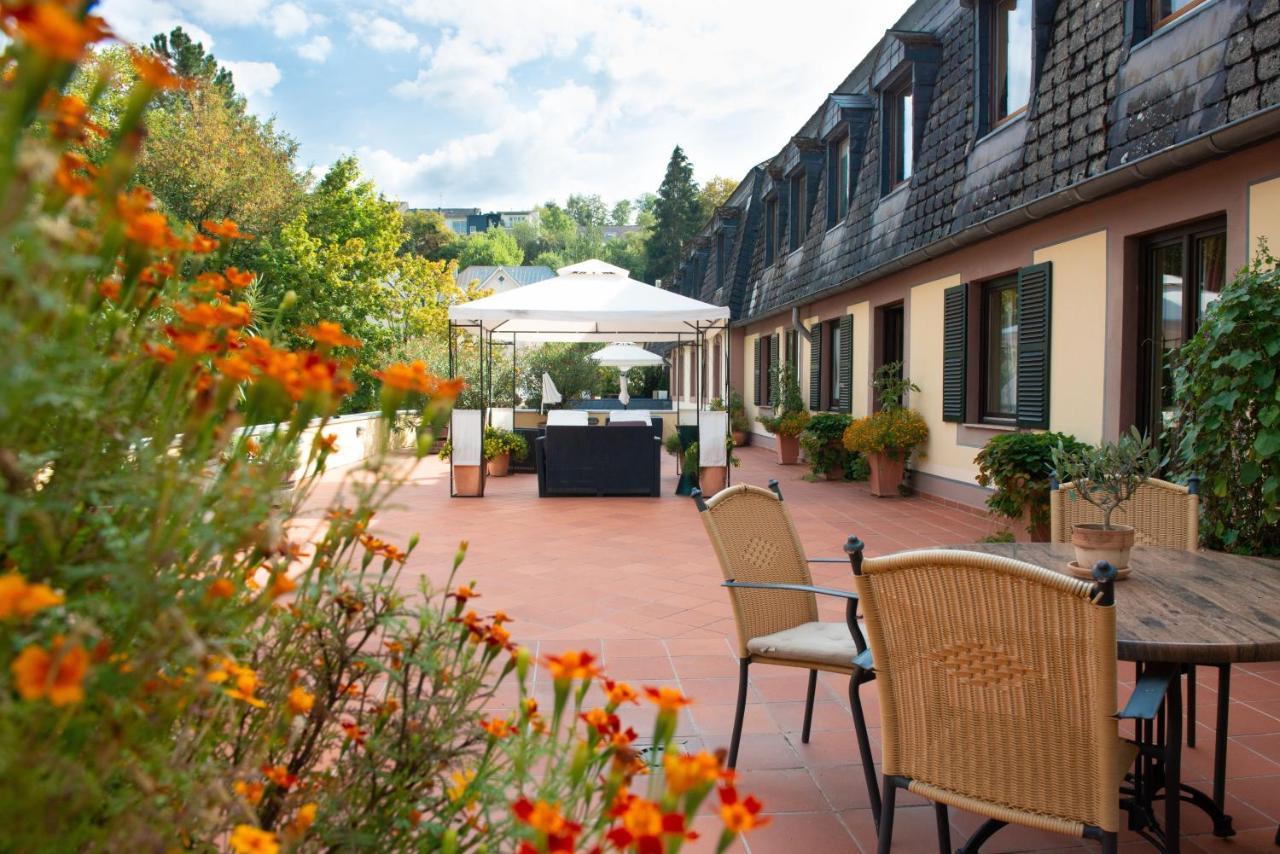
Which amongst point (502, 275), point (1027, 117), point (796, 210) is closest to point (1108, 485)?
point (1027, 117)

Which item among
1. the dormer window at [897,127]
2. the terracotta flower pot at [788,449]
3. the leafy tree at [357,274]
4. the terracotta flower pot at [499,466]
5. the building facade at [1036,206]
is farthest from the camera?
the leafy tree at [357,274]

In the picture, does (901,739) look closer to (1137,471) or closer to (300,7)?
(1137,471)

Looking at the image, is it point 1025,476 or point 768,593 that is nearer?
point 768,593

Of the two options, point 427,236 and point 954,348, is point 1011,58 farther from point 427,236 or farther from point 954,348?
point 427,236

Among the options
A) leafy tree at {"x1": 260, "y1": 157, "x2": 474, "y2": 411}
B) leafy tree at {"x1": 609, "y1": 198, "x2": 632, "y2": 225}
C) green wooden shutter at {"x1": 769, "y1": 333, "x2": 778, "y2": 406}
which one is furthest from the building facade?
leafy tree at {"x1": 609, "y1": 198, "x2": 632, "y2": 225}

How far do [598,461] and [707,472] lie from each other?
117 centimetres

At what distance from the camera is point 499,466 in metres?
12.3

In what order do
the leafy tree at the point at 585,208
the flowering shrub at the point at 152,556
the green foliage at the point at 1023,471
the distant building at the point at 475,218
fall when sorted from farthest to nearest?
1. the distant building at the point at 475,218
2. the leafy tree at the point at 585,208
3. the green foliage at the point at 1023,471
4. the flowering shrub at the point at 152,556

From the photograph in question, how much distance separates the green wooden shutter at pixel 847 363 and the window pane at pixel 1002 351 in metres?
3.27

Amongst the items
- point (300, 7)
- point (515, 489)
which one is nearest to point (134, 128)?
point (300, 7)

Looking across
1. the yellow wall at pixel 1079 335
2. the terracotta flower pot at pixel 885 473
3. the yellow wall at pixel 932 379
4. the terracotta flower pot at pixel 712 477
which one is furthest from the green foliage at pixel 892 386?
the yellow wall at pixel 1079 335

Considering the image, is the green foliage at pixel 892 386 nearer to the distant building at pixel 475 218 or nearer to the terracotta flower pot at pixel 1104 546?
the terracotta flower pot at pixel 1104 546

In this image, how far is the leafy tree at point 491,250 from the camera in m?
65.8

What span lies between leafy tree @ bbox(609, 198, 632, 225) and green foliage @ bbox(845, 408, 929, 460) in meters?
73.4
